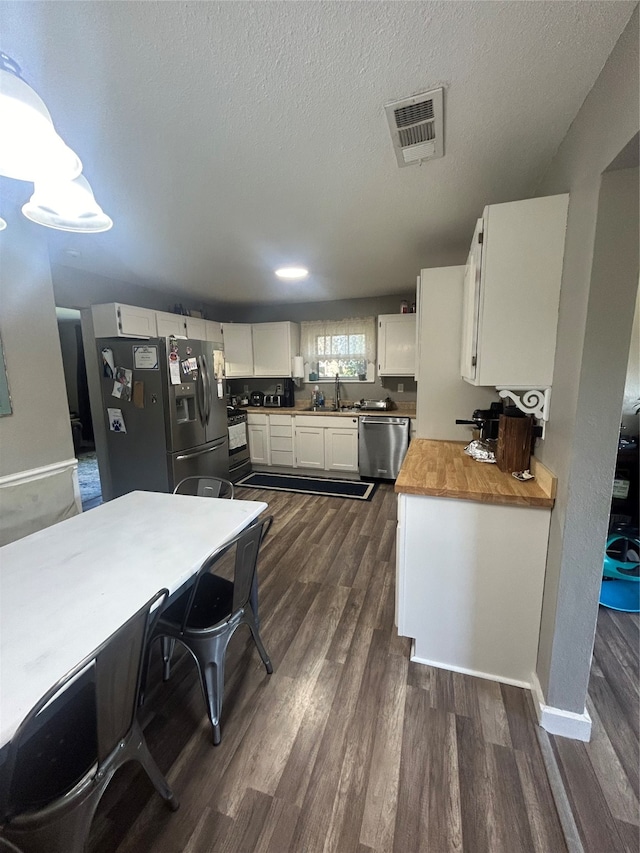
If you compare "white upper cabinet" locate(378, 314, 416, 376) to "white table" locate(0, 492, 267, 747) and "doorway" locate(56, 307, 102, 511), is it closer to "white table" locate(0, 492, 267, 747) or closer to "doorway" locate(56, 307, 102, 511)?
"white table" locate(0, 492, 267, 747)

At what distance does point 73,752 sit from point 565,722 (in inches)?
66.6

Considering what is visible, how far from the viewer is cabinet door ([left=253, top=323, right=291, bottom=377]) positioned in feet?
15.3

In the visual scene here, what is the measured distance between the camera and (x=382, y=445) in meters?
4.05

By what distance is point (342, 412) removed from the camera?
4.32m

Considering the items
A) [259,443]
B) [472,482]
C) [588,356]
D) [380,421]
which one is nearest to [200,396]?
[259,443]

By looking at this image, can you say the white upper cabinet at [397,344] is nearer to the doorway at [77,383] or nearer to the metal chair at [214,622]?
the metal chair at [214,622]

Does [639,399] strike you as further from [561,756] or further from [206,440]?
[206,440]

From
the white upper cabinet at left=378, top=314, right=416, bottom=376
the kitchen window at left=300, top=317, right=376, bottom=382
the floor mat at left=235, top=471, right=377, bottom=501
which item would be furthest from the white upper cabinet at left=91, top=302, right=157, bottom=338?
the white upper cabinet at left=378, top=314, right=416, bottom=376

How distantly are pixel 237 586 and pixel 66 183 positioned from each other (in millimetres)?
1565

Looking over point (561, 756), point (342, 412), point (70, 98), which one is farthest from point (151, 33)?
point (342, 412)

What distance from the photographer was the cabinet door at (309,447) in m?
4.38

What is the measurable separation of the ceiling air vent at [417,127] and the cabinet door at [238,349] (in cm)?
353

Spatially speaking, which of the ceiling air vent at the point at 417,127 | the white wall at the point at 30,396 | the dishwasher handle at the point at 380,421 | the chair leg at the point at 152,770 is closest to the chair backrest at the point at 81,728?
the chair leg at the point at 152,770

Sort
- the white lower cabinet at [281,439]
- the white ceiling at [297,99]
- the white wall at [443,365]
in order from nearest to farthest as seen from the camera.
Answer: the white ceiling at [297,99] < the white wall at [443,365] < the white lower cabinet at [281,439]
